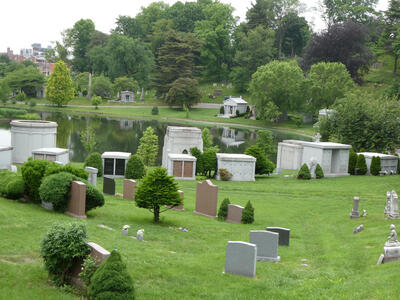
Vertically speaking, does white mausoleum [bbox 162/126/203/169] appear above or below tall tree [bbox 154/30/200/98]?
below

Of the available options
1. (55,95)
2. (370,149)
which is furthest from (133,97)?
(370,149)

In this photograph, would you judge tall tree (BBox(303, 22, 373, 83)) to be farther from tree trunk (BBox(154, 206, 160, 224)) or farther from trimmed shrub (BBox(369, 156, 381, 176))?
tree trunk (BBox(154, 206, 160, 224))

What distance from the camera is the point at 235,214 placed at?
70.2 feet

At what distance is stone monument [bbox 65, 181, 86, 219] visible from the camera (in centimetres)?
1772

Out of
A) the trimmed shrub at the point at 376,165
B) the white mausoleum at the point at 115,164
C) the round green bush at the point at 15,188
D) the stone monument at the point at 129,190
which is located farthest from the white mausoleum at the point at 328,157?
the round green bush at the point at 15,188

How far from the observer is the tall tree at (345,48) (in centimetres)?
9031

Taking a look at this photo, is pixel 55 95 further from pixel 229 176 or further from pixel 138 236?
pixel 138 236

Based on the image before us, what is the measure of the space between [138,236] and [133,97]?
306 ft

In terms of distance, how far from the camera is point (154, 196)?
62.8 ft

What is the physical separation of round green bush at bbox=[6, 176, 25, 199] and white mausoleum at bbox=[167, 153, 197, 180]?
1501 centimetres

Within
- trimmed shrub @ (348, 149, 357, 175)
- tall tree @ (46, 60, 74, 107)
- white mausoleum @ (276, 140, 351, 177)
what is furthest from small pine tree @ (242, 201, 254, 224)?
tall tree @ (46, 60, 74, 107)

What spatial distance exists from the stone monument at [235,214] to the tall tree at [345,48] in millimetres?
74982

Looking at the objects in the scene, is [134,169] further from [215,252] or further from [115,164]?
[215,252]

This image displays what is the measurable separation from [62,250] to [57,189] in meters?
7.17
